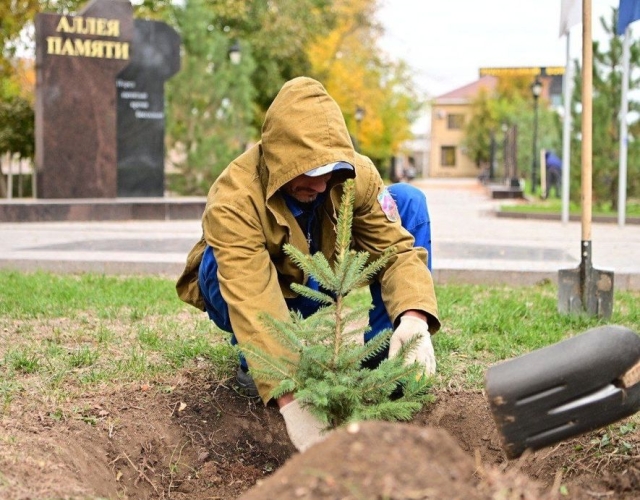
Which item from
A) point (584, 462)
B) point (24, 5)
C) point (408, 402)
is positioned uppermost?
point (24, 5)

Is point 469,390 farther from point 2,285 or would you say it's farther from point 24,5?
point 24,5

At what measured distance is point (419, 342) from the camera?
9.42ft

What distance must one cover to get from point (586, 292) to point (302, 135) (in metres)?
2.86

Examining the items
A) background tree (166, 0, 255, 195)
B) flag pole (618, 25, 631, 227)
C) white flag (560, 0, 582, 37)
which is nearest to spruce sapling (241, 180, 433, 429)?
white flag (560, 0, 582, 37)

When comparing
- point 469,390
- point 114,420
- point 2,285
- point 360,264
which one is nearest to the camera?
point 360,264

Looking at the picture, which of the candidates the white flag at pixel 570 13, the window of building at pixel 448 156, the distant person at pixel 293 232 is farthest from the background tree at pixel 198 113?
the window of building at pixel 448 156

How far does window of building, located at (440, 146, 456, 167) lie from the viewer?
84.8 metres

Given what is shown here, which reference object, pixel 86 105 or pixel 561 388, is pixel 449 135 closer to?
pixel 86 105

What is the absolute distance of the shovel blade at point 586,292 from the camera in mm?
4949

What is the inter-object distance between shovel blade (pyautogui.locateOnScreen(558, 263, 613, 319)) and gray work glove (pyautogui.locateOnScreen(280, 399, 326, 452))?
8.98ft

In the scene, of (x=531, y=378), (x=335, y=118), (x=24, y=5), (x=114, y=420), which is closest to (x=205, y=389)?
(x=114, y=420)

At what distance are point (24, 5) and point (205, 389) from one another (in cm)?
2004

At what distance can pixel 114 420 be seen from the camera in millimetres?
3061

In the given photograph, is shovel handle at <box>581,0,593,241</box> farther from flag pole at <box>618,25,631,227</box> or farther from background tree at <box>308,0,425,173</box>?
background tree at <box>308,0,425,173</box>
